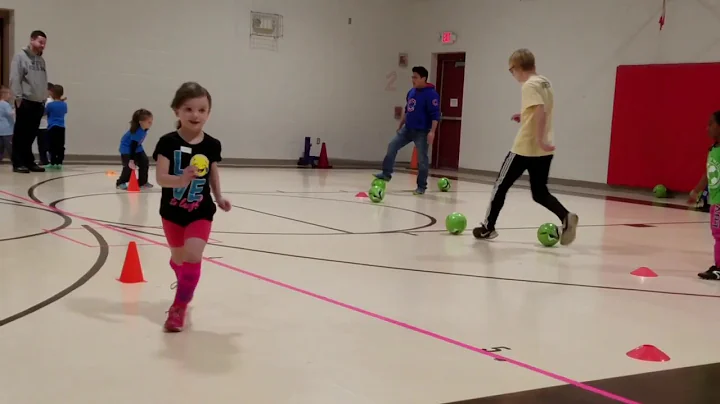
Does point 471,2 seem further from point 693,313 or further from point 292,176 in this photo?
point 693,313

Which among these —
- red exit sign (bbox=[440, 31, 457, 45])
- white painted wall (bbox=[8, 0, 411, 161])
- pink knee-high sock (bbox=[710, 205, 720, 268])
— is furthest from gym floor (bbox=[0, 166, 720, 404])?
red exit sign (bbox=[440, 31, 457, 45])

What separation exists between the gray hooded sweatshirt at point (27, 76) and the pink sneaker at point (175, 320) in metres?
7.71

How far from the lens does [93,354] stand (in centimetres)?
286

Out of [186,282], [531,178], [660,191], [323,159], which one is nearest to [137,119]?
[531,178]

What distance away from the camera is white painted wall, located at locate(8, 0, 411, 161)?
13.3 meters

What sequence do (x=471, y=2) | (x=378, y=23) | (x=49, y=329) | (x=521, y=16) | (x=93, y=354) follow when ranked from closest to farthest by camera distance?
1. (x=93, y=354)
2. (x=49, y=329)
3. (x=521, y=16)
4. (x=471, y=2)
5. (x=378, y=23)

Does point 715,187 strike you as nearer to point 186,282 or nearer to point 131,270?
point 186,282

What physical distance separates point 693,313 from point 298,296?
2.12 meters

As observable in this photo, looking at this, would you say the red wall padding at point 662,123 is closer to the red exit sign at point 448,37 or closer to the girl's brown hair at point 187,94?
the red exit sign at point 448,37

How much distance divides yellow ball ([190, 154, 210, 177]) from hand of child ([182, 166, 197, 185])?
80mm

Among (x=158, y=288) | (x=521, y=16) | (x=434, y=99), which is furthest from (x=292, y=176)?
(x=158, y=288)

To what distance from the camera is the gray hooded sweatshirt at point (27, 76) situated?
9.71m

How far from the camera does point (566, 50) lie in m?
13.0

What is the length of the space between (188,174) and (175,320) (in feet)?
2.08
